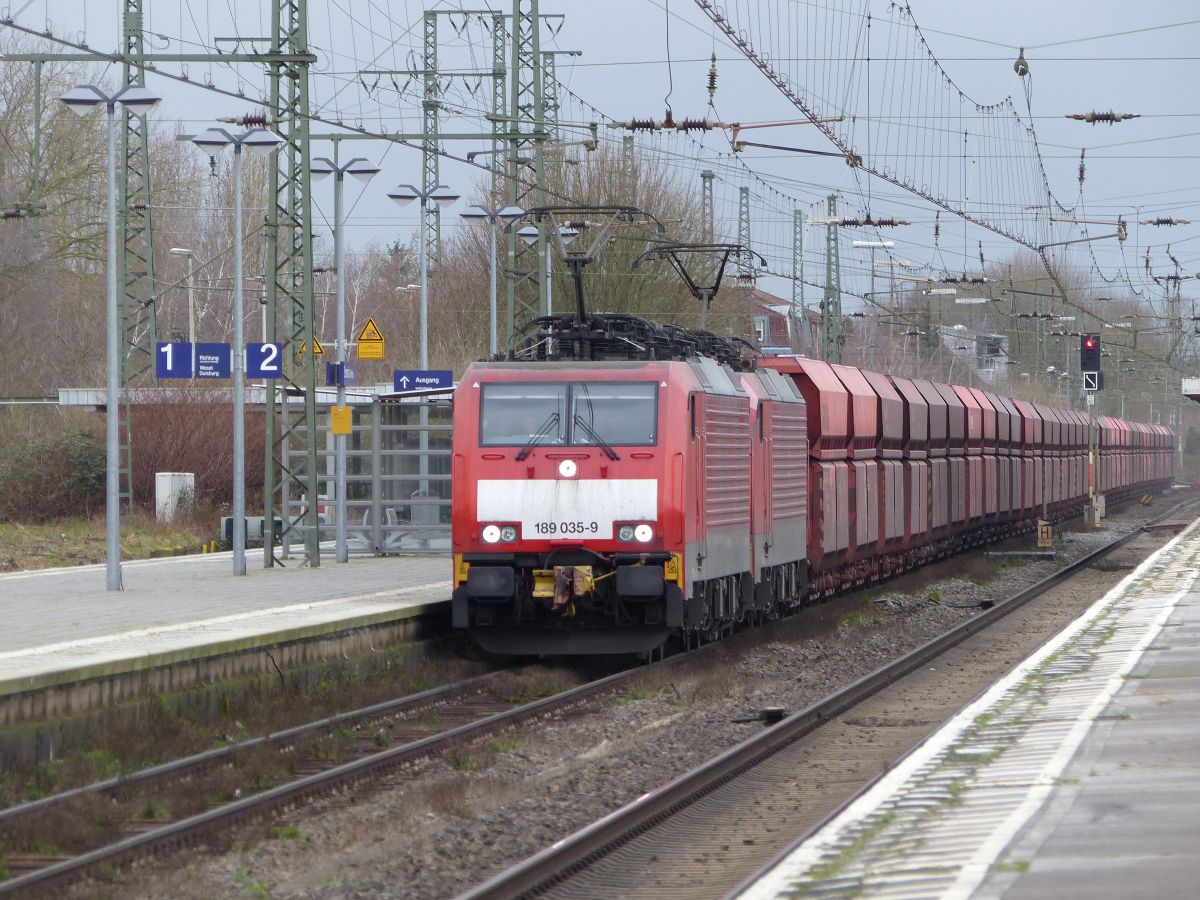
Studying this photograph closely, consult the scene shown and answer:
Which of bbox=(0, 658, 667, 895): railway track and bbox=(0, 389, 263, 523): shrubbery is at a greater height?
bbox=(0, 389, 263, 523): shrubbery

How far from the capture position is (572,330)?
62.6ft

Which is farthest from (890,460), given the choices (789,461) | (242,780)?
(242,780)

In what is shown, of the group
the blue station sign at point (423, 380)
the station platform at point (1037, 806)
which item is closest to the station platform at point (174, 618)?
the blue station sign at point (423, 380)

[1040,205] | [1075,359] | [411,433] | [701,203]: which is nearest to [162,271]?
[701,203]

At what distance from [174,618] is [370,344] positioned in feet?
49.4

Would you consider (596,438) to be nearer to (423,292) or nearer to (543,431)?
(543,431)

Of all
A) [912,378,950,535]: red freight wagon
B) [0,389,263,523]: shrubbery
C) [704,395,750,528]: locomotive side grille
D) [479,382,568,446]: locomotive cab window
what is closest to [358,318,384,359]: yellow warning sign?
[0,389,263,523]: shrubbery

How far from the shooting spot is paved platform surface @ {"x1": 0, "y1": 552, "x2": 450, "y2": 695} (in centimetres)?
1459

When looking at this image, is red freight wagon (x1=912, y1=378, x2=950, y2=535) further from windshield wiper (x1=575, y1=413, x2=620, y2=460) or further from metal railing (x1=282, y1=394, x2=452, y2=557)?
windshield wiper (x1=575, y1=413, x2=620, y2=460)

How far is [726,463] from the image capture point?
62.3 feet

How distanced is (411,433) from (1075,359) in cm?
6258

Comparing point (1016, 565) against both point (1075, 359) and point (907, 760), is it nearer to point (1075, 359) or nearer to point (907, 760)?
point (907, 760)

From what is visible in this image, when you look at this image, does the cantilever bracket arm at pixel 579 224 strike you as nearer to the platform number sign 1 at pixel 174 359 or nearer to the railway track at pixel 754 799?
the railway track at pixel 754 799

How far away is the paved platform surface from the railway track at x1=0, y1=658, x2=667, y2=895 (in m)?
1.26
